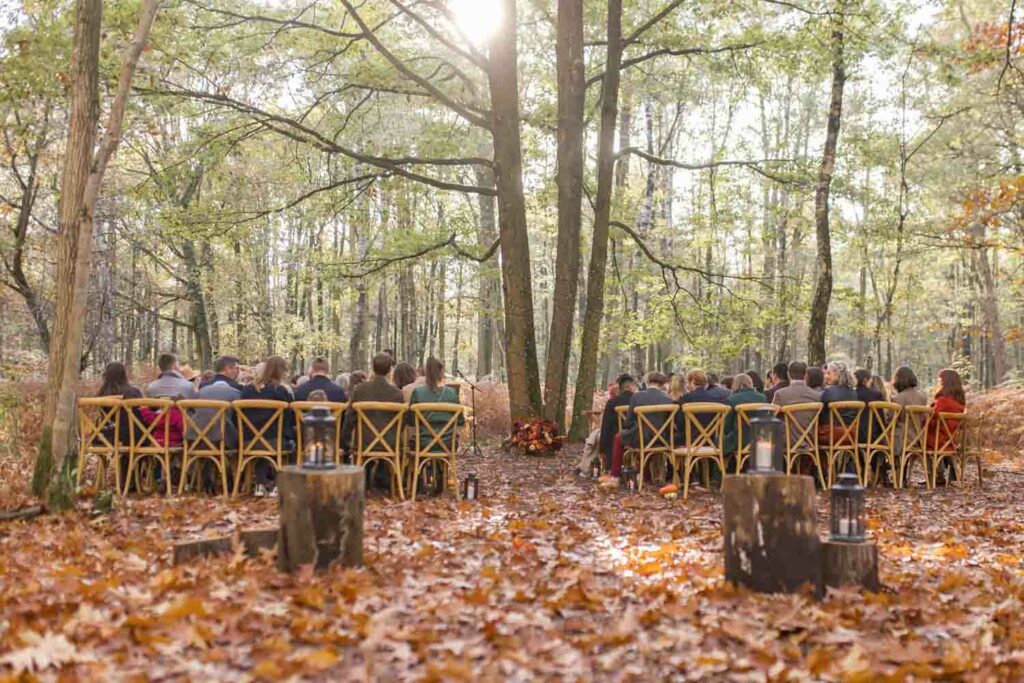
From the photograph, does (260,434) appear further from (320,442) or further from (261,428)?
(320,442)

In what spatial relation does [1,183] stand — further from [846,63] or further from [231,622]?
[231,622]

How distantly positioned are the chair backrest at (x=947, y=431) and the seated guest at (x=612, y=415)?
3.76m

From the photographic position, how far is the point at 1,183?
2238 cm

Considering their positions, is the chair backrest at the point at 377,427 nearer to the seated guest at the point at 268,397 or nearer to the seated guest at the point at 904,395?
the seated guest at the point at 268,397

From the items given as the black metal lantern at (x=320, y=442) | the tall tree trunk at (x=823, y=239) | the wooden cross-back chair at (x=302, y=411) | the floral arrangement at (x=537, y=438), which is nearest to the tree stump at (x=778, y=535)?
the black metal lantern at (x=320, y=442)

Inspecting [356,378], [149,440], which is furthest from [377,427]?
[149,440]

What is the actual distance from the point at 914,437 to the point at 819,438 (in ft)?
4.37

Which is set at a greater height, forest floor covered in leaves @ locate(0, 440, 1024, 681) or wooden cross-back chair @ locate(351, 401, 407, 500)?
wooden cross-back chair @ locate(351, 401, 407, 500)

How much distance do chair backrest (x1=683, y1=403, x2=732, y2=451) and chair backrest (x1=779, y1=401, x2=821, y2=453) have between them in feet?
2.44

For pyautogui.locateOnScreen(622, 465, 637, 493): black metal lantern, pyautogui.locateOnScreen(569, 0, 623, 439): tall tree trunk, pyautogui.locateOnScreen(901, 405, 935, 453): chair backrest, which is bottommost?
pyautogui.locateOnScreen(622, 465, 637, 493): black metal lantern

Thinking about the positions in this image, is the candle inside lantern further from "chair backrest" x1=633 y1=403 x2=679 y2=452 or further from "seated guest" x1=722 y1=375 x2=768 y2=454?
"seated guest" x1=722 y1=375 x2=768 y2=454

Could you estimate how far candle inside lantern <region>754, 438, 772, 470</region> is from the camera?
17.6 feet

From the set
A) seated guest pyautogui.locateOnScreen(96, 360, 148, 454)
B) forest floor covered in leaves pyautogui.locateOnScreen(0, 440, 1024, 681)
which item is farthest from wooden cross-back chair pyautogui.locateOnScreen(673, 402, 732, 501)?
seated guest pyautogui.locateOnScreen(96, 360, 148, 454)

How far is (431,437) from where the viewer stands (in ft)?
29.2
